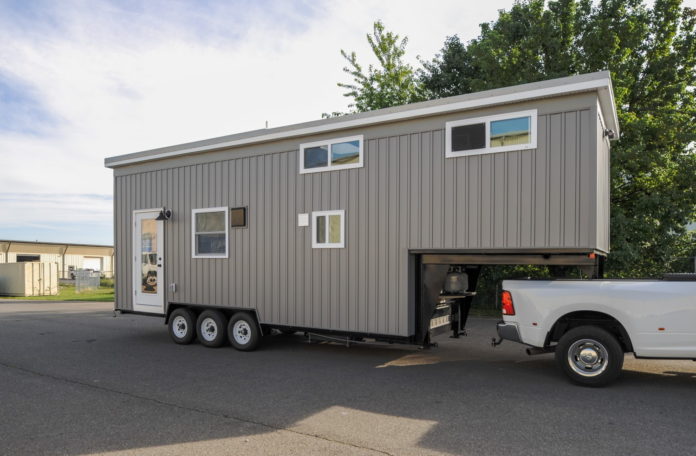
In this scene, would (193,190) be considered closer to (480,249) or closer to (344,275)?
(344,275)

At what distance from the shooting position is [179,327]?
9.66 meters

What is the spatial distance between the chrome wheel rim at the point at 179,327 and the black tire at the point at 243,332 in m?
1.04

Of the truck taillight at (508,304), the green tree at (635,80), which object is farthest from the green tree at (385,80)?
the truck taillight at (508,304)

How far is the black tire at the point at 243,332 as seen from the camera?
344 inches

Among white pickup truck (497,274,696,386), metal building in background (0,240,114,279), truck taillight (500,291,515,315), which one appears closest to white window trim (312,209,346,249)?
truck taillight (500,291,515,315)

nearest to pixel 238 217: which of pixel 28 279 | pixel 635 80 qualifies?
pixel 635 80

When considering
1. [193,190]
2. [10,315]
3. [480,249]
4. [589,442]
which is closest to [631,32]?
[480,249]

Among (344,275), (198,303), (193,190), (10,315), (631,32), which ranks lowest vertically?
(10,315)

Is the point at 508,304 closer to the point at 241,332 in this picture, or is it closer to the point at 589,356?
the point at 589,356

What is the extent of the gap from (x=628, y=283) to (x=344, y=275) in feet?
12.5

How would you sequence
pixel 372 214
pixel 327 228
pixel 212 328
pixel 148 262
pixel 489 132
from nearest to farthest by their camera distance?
pixel 489 132 → pixel 372 214 → pixel 327 228 → pixel 212 328 → pixel 148 262

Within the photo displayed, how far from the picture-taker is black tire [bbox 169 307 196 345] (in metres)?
9.46

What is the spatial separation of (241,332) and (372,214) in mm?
3143

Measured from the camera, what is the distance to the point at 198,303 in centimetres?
949
